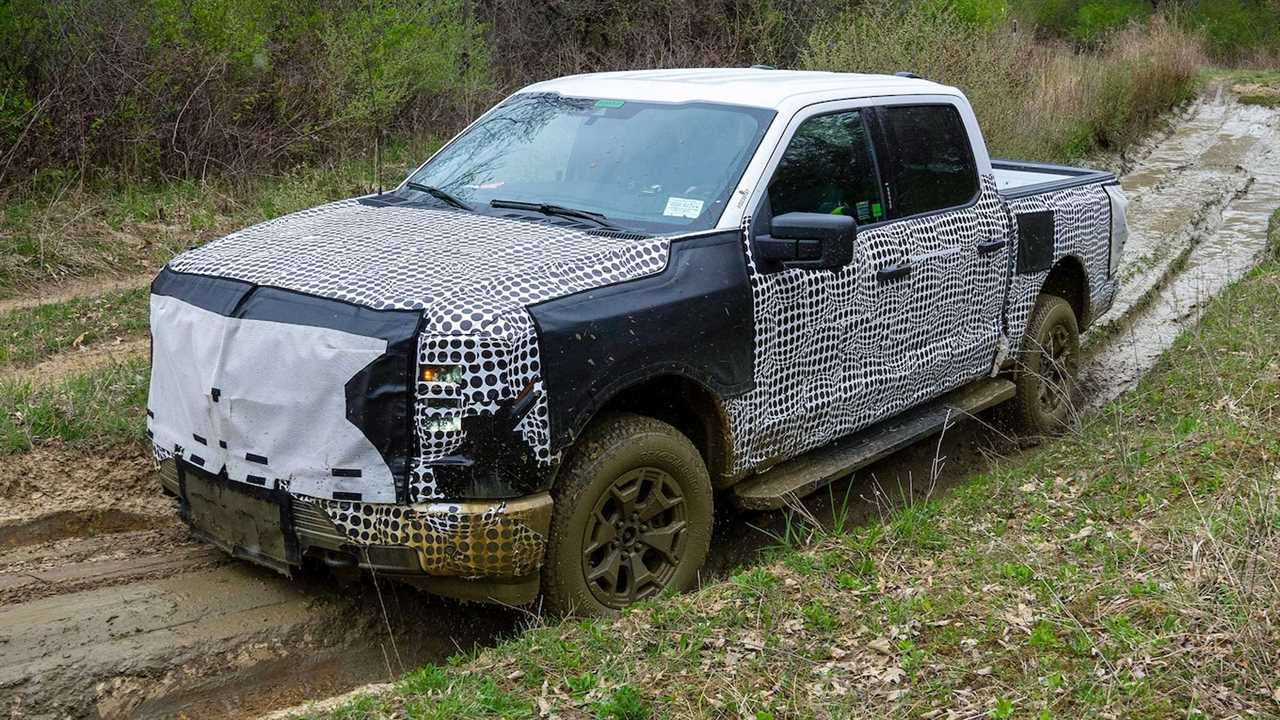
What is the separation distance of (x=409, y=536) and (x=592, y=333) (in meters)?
0.89

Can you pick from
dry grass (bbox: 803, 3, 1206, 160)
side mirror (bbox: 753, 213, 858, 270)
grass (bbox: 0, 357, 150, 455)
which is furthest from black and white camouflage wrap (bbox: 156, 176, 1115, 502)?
dry grass (bbox: 803, 3, 1206, 160)

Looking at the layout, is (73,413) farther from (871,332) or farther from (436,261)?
(871,332)

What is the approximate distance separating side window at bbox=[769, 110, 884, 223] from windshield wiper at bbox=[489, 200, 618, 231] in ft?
2.26

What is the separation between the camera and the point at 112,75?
1139cm

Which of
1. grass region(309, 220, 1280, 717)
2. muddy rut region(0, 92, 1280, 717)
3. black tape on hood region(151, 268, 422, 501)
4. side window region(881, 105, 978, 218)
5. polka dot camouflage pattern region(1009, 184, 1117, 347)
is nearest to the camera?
grass region(309, 220, 1280, 717)

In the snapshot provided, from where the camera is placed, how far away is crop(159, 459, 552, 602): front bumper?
4.09 meters

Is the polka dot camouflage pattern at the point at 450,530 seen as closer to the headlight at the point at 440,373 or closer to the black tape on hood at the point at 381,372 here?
the black tape on hood at the point at 381,372

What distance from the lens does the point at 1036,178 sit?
750 cm

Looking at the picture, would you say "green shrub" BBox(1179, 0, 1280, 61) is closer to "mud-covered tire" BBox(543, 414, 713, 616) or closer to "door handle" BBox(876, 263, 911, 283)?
"door handle" BBox(876, 263, 911, 283)

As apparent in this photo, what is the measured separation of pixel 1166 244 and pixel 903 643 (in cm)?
1005

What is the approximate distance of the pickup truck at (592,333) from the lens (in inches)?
160

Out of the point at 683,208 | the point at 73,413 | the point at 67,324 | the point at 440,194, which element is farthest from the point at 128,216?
the point at 683,208

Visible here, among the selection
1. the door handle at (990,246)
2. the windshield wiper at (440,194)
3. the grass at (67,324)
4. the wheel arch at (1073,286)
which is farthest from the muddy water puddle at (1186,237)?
the grass at (67,324)

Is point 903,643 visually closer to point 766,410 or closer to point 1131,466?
point 766,410
